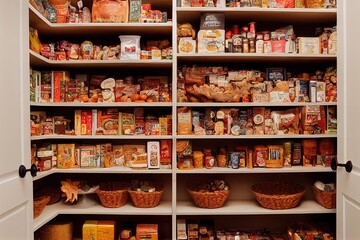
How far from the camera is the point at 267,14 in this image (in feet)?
7.85

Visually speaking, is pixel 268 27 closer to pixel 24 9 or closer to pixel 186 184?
pixel 186 184

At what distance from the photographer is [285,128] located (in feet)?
7.87

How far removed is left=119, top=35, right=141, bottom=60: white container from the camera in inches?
92.0

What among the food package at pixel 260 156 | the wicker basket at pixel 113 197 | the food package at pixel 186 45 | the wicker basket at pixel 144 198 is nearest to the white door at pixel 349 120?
the food package at pixel 260 156

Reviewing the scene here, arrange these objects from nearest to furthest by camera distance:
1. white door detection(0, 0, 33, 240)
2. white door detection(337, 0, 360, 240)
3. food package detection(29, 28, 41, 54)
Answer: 1. white door detection(0, 0, 33, 240)
2. white door detection(337, 0, 360, 240)
3. food package detection(29, 28, 41, 54)

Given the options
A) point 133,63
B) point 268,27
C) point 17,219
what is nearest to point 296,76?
point 268,27

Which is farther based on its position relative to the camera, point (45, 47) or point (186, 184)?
point (186, 184)

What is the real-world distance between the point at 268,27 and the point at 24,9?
6.04 feet

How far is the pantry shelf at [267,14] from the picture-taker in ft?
7.50

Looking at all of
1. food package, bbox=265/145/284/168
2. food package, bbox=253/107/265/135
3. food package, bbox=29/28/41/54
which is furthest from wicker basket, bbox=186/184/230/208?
food package, bbox=29/28/41/54

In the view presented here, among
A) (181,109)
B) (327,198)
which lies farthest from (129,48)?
(327,198)

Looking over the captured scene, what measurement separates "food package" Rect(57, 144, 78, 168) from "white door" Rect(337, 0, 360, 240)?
1824mm

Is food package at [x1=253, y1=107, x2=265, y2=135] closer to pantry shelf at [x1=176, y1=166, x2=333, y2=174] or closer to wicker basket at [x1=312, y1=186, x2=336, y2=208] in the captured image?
pantry shelf at [x1=176, y1=166, x2=333, y2=174]

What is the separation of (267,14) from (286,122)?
0.81 metres
